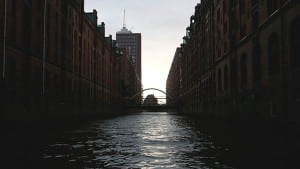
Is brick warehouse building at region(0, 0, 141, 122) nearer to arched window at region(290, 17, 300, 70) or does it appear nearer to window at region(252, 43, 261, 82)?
window at region(252, 43, 261, 82)

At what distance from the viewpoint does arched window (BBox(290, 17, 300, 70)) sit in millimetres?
21172

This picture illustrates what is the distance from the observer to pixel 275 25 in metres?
24.7

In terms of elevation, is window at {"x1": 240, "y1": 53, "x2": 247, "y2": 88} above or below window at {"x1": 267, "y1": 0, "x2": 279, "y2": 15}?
below

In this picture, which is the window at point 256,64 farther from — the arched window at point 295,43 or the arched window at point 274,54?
the arched window at point 295,43

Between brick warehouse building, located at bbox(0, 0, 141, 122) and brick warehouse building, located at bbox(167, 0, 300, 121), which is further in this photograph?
brick warehouse building, located at bbox(0, 0, 141, 122)

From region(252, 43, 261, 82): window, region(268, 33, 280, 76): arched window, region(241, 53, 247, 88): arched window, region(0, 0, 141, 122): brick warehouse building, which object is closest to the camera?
region(268, 33, 280, 76): arched window

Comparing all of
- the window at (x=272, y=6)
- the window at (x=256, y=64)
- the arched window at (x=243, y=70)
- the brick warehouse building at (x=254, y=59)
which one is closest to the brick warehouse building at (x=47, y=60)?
the brick warehouse building at (x=254, y=59)

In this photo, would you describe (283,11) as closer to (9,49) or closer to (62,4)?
(9,49)

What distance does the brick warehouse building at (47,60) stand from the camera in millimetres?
28984

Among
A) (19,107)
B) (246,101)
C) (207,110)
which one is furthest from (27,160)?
(207,110)

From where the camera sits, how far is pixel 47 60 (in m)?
39.4

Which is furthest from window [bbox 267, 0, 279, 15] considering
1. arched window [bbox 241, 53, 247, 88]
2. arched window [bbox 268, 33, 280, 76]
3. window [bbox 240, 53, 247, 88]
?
window [bbox 240, 53, 247, 88]

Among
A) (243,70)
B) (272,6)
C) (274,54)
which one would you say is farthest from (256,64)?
(272,6)

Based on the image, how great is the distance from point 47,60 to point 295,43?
87.9 ft
